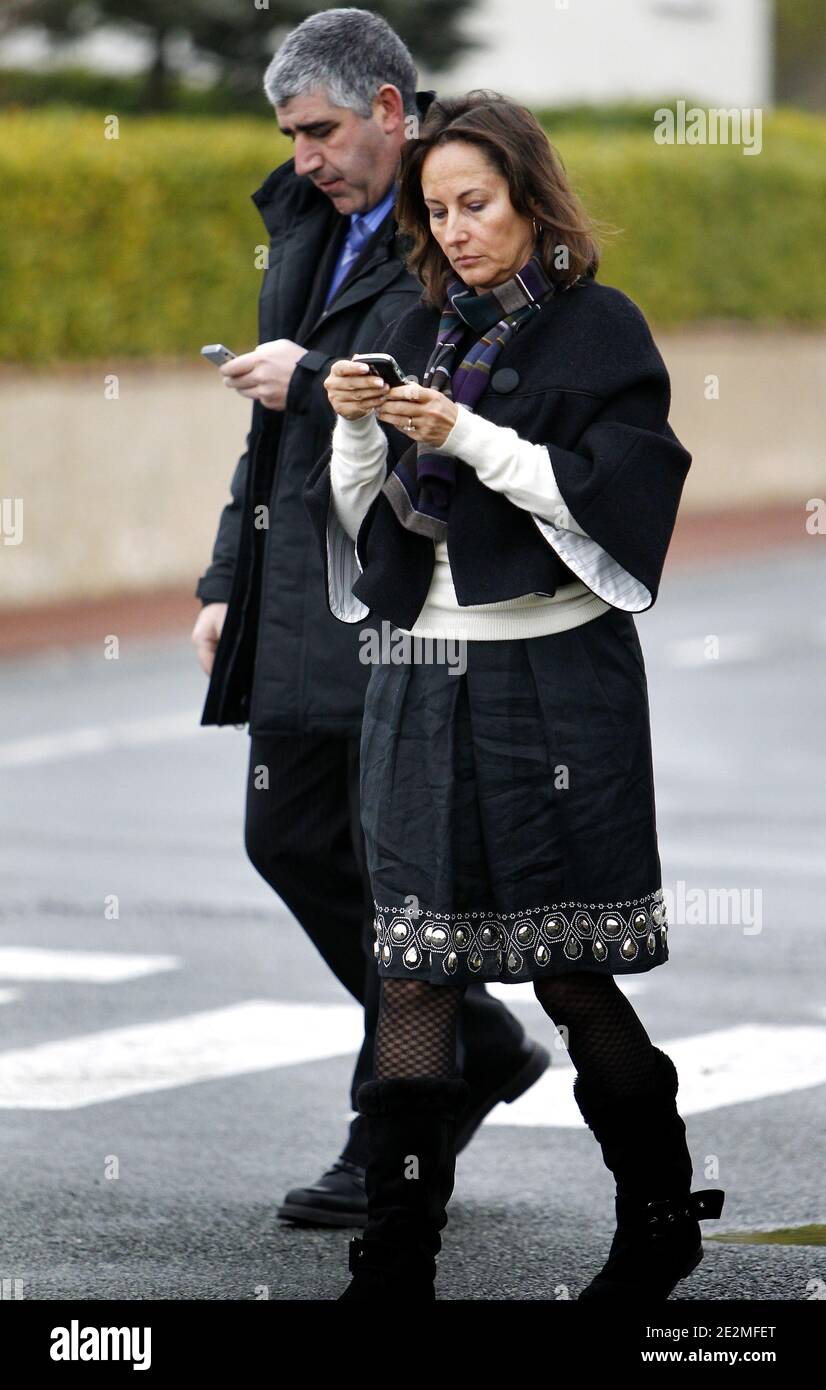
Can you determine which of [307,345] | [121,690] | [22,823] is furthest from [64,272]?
[307,345]

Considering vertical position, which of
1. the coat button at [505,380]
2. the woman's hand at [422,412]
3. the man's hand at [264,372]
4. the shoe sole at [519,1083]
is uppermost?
the man's hand at [264,372]

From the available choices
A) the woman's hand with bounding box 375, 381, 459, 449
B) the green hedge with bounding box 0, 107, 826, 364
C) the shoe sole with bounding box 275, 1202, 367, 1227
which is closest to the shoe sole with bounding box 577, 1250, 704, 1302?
the shoe sole with bounding box 275, 1202, 367, 1227

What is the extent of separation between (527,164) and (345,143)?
98 centimetres

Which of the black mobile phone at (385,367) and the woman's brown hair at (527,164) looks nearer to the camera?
the black mobile phone at (385,367)

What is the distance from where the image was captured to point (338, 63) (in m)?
5.17

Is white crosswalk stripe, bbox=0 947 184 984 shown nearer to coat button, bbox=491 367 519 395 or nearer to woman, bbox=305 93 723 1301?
woman, bbox=305 93 723 1301

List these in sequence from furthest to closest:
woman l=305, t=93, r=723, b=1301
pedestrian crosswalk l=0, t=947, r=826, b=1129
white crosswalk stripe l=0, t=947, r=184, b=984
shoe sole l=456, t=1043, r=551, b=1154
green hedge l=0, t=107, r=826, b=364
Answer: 1. green hedge l=0, t=107, r=826, b=364
2. white crosswalk stripe l=0, t=947, r=184, b=984
3. pedestrian crosswalk l=0, t=947, r=826, b=1129
4. shoe sole l=456, t=1043, r=551, b=1154
5. woman l=305, t=93, r=723, b=1301

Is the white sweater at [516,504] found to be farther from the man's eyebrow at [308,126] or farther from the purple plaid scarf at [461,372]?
the man's eyebrow at [308,126]

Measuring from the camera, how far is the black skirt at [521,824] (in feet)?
13.8

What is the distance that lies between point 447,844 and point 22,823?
6.13m

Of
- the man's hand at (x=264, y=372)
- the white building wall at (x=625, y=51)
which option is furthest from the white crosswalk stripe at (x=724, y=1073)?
the white building wall at (x=625, y=51)

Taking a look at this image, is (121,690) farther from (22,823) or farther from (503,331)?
(503,331)

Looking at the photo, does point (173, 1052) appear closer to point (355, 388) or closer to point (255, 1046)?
point (255, 1046)

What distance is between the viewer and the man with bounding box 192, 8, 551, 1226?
5133mm
